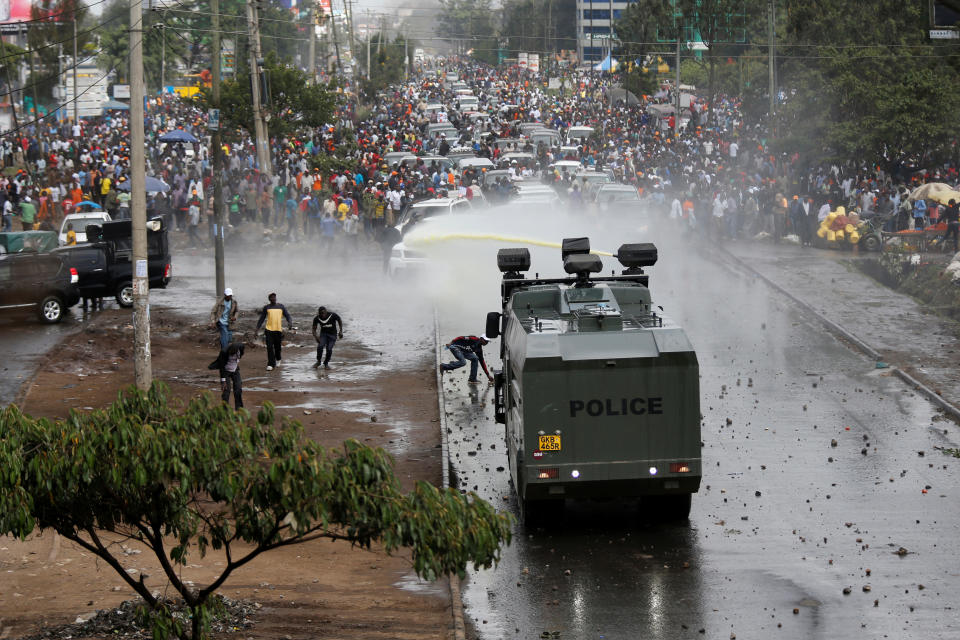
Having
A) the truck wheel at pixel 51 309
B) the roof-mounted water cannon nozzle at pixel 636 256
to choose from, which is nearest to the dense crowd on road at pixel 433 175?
the truck wheel at pixel 51 309

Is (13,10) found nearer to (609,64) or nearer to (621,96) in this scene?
(609,64)

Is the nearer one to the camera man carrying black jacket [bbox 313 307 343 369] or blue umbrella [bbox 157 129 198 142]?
man carrying black jacket [bbox 313 307 343 369]

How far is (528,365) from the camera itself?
577 inches

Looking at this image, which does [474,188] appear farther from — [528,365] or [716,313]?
[528,365]

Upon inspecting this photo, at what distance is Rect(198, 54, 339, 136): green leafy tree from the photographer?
46.8 meters

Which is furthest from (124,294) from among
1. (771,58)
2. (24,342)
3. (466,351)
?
(771,58)

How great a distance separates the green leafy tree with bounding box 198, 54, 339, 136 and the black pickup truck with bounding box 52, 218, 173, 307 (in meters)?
14.6

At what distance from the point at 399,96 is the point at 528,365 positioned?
3770 inches

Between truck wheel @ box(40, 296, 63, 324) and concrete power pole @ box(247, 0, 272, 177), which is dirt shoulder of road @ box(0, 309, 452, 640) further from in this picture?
concrete power pole @ box(247, 0, 272, 177)

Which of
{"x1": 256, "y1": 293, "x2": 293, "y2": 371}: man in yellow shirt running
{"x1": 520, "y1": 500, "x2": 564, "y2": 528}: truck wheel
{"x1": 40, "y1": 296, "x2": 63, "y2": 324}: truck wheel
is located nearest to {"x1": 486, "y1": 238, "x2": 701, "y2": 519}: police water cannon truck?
{"x1": 520, "y1": 500, "x2": 564, "y2": 528}: truck wheel

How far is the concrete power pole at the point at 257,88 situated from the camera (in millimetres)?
41844

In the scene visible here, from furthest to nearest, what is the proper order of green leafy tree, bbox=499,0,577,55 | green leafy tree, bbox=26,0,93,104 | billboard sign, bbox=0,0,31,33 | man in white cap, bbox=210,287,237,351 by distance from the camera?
green leafy tree, bbox=499,0,577,55
billboard sign, bbox=0,0,31,33
green leafy tree, bbox=26,0,93,104
man in white cap, bbox=210,287,237,351

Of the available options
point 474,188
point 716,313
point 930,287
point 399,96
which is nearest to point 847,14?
point 474,188

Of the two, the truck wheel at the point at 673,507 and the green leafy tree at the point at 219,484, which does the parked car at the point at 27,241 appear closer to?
the truck wheel at the point at 673,507
